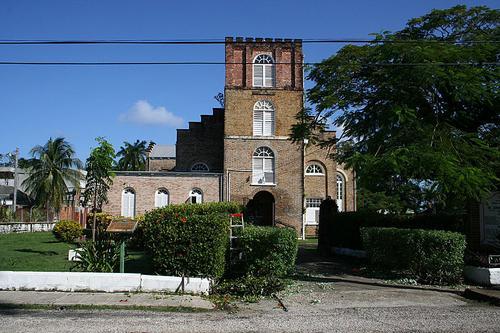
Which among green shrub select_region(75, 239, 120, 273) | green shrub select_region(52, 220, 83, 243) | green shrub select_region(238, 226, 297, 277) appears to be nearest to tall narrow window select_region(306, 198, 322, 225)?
green shrub select_region(52, 220, 83, 243)

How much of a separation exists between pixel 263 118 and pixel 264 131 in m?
0.90

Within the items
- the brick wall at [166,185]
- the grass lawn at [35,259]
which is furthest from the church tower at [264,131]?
the grass lawn at [35,259]

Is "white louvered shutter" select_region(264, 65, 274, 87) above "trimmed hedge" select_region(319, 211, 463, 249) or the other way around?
above

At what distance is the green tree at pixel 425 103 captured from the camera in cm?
1277

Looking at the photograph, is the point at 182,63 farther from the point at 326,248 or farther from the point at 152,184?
the point at 152,184

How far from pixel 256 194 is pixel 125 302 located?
25.0 metres

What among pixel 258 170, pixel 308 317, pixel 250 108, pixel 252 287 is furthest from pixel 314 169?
pixel 308 317

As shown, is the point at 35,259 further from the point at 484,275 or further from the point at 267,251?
the point at 484,275

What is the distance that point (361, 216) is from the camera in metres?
19.9

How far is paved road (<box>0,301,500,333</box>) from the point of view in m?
8.18

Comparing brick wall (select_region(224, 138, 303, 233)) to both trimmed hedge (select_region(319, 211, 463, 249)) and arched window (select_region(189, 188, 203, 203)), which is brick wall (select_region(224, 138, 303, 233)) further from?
trimmed hedge (select_region(319, 211, 463, 249))

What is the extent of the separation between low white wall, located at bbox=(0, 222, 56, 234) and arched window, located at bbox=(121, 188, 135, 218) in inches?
334

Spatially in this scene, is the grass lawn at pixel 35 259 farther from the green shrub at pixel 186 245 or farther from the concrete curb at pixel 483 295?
the concrete curb at pixel 483 295

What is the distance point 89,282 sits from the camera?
10977 millimetres
